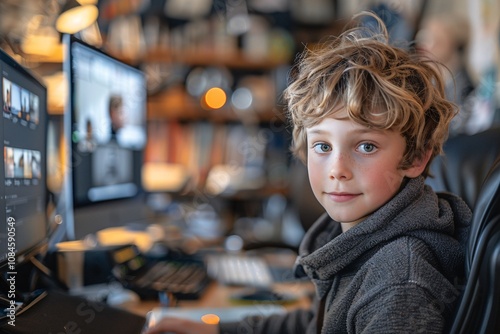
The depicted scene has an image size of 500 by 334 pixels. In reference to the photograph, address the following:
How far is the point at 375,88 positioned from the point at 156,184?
8.24 ft

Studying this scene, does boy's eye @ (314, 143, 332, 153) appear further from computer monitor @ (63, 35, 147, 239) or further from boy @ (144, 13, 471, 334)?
computer monitor @ (63, 35, 147, 239)

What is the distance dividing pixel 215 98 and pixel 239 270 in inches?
77.3

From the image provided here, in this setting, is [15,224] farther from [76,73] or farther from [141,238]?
[141,238]

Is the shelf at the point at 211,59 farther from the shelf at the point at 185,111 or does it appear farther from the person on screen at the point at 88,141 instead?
the person on screen at the point at 88,141

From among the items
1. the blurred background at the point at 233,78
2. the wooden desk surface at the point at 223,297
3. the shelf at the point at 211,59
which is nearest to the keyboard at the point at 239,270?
the wooden desk surface at the point at 223,297

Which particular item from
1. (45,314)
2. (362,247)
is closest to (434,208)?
(362,247)

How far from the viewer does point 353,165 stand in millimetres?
710

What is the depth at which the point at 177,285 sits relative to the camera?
1309 mm

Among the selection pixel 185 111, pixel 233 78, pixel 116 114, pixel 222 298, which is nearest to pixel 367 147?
pixel 222 298

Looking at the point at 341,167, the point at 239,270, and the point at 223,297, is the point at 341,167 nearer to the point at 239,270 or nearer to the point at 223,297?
the point at 223,297

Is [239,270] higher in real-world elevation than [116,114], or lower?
lower

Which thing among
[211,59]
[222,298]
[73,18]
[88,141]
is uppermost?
[211,59]

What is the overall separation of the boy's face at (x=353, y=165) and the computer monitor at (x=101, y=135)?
684mm

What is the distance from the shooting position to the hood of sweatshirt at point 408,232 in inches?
27.7
